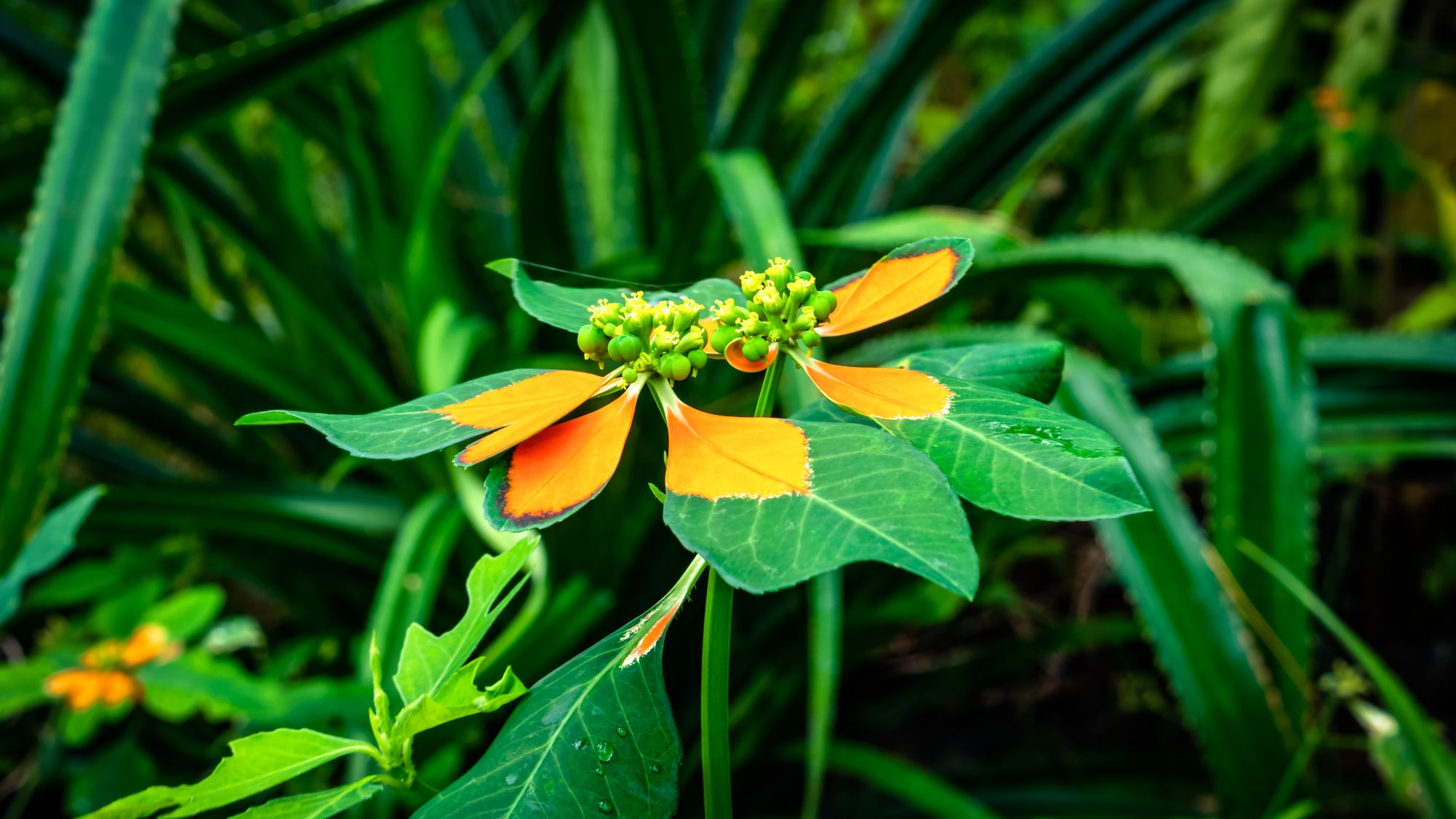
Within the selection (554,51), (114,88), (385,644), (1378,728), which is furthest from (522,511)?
(554,51)

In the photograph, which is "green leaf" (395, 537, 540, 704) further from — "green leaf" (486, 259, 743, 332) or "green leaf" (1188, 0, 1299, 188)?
"green leaf" (1188, 0, 1299, 188)

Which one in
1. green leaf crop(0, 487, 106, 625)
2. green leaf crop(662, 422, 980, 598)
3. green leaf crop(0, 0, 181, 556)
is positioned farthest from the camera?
green leaf crop(0, 0, 181, 556)

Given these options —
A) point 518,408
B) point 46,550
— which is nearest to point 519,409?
point 518,408

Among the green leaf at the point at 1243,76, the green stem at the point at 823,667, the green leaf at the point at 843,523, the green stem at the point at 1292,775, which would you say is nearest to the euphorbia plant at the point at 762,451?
the green leaf at the point at 843,523

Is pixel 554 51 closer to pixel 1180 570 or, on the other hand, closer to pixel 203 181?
pixel 203 181

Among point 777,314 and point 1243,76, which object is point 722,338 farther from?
point 1243,76

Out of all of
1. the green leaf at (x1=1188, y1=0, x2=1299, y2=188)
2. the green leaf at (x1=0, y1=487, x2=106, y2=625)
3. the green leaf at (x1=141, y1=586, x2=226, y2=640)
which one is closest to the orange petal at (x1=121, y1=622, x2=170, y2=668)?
the green leaf at (x1=141, y1=586, x2=226, y2=640)
